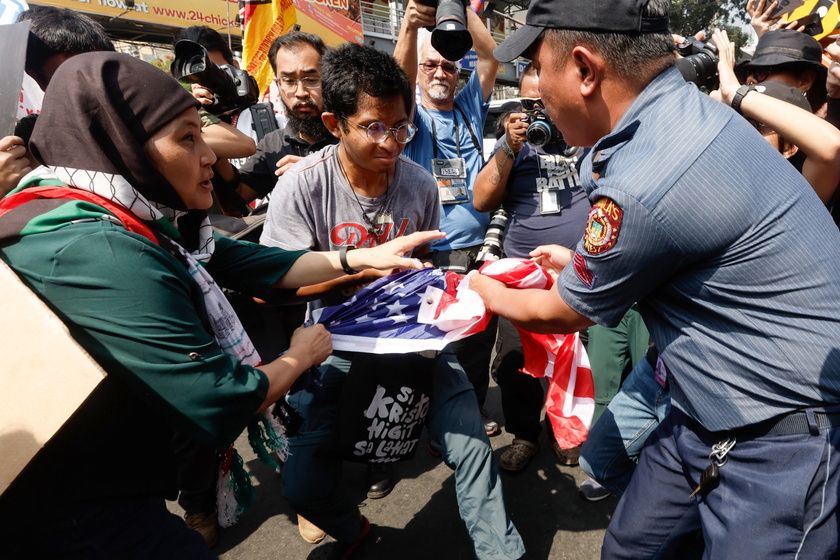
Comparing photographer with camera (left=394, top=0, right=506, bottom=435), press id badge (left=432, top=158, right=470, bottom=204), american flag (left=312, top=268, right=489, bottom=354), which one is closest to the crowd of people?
american flag (left=312, top=268, right=489, bottom=354)

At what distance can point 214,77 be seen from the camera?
2.67m

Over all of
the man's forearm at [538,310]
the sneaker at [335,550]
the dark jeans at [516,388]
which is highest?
the man's forearm at [538,310]

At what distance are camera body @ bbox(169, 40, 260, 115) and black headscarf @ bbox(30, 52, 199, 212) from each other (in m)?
1.36

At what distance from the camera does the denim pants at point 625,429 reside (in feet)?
6.47

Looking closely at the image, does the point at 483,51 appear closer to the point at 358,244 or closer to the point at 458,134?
the point at 458,134

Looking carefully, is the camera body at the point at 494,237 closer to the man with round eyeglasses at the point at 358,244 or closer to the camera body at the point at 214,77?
the man with round eyeglasses at the point at 358,244

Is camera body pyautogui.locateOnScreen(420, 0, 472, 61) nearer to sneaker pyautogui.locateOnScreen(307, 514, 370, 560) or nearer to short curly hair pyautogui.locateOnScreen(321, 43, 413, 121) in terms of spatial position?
short curly hair pyautogui.locateOnScreen(321, 43, 413, 121)

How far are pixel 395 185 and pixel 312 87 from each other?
4.07 feet

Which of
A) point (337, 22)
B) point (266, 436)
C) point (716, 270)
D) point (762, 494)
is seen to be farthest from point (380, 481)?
point (337, 22)

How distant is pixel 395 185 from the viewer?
7.78 ft

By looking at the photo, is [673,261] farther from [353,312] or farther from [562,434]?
[353,312]

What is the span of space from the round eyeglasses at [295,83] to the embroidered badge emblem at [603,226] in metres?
2.36

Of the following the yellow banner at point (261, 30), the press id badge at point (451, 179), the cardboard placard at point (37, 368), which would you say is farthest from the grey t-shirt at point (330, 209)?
the yellow banner at point (261, 30)

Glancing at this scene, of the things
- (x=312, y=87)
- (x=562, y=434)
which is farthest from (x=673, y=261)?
(x=312, y=87)
